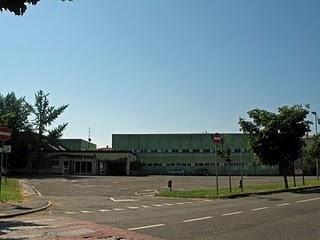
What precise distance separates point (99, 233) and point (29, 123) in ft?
236

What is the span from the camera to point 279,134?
36.8m

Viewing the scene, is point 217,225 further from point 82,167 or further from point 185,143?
point 185,143

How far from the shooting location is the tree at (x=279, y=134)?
36.8 m

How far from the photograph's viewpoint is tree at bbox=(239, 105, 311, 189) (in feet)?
121

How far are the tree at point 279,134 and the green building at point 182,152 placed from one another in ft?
180

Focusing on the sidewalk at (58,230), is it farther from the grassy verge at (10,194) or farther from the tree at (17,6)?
the grassy verge at (10,194)

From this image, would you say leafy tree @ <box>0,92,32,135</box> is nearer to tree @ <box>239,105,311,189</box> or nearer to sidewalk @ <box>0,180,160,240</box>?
tree @ <box>239,105,311,189</box>

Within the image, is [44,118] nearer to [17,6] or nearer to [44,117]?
[44,117]

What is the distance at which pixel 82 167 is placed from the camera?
82.8m

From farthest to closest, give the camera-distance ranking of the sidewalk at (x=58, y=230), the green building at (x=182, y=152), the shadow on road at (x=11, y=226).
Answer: the green building at (x=182, y=152)
the shadow on road at (x=11, y=226)
the sidewalk at (x=58, y=230)

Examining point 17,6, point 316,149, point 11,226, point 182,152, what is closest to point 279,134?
point 316,149

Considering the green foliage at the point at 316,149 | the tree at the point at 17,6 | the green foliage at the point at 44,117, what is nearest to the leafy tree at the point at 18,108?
the green foliage at the point at 44,117

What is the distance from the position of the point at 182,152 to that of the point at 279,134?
62.3 meters

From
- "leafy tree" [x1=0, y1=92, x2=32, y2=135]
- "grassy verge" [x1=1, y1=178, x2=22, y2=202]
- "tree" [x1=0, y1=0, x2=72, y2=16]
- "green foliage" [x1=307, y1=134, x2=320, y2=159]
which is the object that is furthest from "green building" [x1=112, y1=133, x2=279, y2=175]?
"tree" [x1=0, y1=0, x2=72, y2=16]
